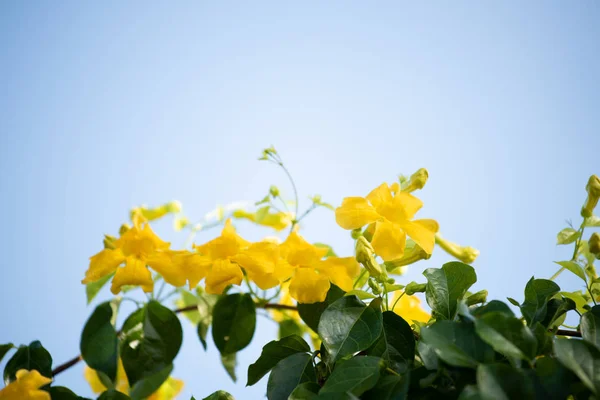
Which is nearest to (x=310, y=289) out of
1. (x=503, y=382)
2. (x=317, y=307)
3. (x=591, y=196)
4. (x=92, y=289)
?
(x=317, y=307)

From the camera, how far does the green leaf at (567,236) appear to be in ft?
2.02

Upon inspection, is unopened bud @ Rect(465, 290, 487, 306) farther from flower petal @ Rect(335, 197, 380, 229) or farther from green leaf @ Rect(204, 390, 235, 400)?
green leaf @ Rect(204, 390, 235, 400)

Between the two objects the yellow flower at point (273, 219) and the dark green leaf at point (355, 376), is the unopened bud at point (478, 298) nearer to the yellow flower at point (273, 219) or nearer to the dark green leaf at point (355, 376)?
the dark green leaf at point (355, 376)

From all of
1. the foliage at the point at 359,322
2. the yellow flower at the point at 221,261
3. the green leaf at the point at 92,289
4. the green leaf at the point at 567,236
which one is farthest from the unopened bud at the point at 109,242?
the green leaf at the point at 567,236

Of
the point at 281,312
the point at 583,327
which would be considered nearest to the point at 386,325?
the point at 583,327

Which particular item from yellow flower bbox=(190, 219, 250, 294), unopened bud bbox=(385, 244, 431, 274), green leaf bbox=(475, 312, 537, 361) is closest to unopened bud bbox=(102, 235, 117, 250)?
yellow flower bbox=(190, 219, 250, 294)

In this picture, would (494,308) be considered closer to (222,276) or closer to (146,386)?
(222,276)

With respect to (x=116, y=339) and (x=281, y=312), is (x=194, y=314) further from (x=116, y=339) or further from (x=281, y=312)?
(x=116, y=339)

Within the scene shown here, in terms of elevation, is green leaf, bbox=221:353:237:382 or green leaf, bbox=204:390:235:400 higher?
green leaf, bbox=221:353:237:382

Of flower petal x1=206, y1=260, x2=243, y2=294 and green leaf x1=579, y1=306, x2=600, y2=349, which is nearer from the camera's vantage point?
green leaf x1=579, y1=306, x2=600, y2=349

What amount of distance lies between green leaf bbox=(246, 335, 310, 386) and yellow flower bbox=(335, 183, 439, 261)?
12cm

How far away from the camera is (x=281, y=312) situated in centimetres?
84

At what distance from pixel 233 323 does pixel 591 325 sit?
15.4 inches

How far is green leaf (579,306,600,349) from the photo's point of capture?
0.39 m
